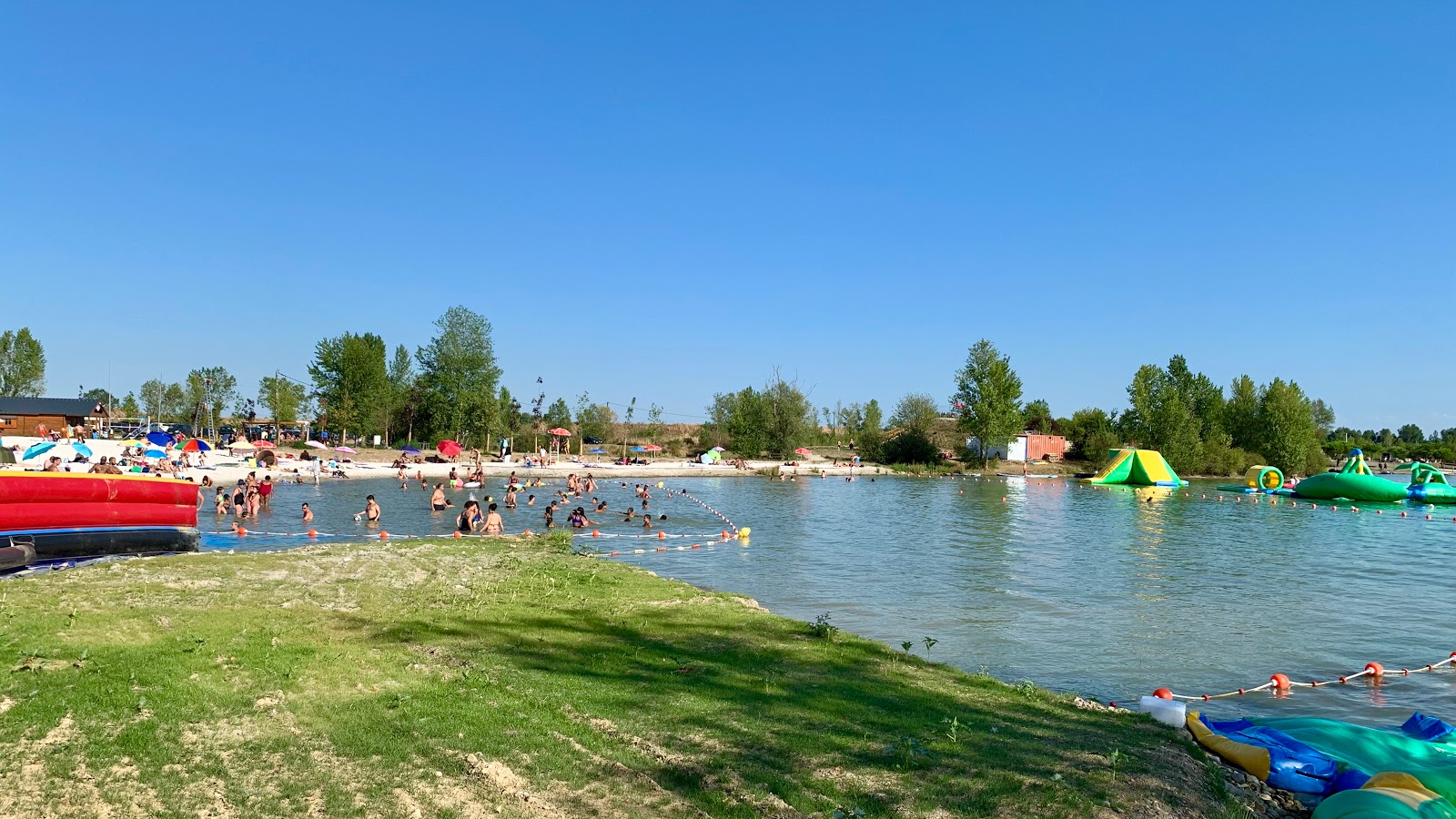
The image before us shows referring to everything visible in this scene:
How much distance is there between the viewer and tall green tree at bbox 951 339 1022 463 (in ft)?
273

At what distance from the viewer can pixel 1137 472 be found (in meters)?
66.6

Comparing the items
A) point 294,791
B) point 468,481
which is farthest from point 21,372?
point 294,791

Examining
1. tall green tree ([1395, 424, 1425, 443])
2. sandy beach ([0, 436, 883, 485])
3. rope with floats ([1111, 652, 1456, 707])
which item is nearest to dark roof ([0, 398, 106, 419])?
sandy beach ([0, 436, 883, 485])

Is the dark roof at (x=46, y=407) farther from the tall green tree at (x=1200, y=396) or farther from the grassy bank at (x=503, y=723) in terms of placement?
the tall green tree at (x=1200, y=396)

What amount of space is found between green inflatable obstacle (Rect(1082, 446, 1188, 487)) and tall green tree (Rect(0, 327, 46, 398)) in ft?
313

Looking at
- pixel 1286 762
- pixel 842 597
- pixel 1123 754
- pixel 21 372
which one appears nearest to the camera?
pixel 1123 754

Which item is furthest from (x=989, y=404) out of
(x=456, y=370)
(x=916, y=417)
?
(x=456, y=370)

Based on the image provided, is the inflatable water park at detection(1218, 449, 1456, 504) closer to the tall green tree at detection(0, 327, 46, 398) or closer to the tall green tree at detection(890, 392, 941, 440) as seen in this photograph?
the tall green tree at detection(890, 392, 941, 440)

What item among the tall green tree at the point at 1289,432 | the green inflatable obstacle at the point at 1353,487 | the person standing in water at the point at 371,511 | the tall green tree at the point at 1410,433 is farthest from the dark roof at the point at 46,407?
the tall green tree at the point at 1410,433

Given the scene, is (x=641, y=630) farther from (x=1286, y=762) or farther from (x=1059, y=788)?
(x=1286, y=762)

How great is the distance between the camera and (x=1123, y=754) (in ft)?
23.8

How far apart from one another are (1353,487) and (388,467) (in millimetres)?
→ 60912

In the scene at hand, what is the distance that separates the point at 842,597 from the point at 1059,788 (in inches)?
467

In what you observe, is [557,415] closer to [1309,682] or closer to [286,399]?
[286,399]
